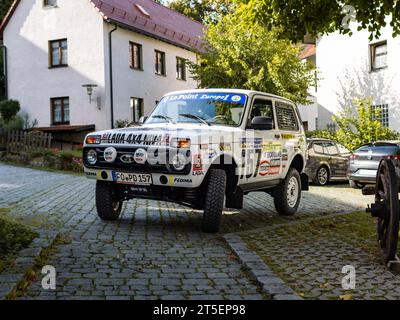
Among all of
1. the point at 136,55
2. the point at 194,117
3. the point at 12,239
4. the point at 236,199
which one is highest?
the point at 136,55

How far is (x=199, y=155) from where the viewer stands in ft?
22.5

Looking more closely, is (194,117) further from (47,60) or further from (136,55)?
(136,55)

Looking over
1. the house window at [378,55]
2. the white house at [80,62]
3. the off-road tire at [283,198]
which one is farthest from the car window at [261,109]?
the white house at [80,62]

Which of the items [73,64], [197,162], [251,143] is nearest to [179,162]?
[197,162]

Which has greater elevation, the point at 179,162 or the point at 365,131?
the point at 365,131

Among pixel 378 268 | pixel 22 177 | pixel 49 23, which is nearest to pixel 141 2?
pixel 49 23

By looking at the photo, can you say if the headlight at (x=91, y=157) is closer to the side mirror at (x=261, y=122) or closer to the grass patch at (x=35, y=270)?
the grass patch at (x=35, y=270)

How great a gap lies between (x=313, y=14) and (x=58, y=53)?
21919 mm

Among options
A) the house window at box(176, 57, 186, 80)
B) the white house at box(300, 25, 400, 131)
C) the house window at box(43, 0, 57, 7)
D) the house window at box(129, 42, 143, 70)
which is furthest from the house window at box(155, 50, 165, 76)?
the white house at box(300, 25, 400, 131)

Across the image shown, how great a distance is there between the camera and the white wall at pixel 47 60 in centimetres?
2708

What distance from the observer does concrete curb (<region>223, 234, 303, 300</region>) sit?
169 inches

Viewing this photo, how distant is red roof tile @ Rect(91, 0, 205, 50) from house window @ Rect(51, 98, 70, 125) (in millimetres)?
5130

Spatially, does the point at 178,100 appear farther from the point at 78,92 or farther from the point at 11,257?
the point at 78,92

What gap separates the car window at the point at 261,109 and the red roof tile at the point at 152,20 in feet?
61.9
